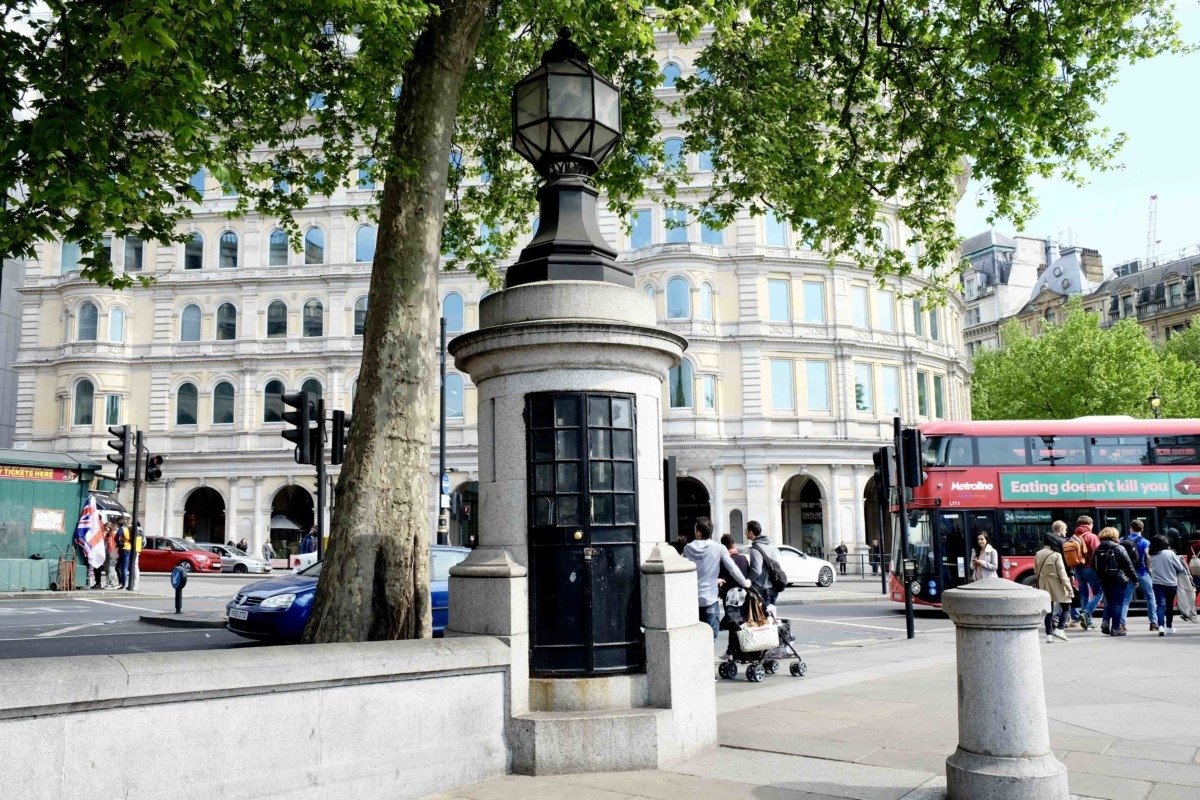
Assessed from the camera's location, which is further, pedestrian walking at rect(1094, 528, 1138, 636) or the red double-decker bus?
the red double-decker bus

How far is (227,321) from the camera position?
41562mm

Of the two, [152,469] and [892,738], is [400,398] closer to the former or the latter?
[892,738]

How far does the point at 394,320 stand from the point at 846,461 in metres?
32.3

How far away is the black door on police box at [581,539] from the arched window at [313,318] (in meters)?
37.0

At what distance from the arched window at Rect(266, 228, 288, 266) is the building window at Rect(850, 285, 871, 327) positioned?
79.8 feet

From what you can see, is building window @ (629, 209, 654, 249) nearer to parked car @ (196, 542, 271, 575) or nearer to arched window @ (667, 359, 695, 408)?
arched window @ (667, 359, 695, 408)

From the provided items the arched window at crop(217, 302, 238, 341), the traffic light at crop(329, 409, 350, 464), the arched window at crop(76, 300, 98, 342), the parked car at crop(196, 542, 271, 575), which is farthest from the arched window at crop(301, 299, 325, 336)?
the traffic light at crop(329, 409, 350, 464)

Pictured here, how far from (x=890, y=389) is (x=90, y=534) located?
29614 mm

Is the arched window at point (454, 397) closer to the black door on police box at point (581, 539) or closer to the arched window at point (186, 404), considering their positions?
the arched window at point (186, 404)

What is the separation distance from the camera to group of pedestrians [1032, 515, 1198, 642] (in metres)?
14.0

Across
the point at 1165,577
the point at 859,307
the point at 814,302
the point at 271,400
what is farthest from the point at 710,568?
the point at 271,400

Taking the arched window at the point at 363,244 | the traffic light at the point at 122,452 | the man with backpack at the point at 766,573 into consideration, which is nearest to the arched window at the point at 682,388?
the arched window at the point at 363,244

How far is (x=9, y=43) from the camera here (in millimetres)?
8359

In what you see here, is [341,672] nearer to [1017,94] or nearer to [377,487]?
[377,487]
